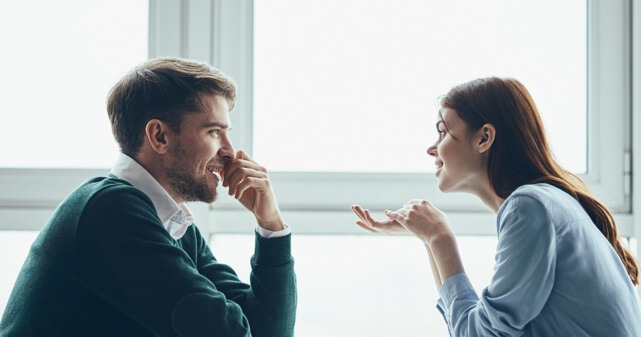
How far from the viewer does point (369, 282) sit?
1.91m

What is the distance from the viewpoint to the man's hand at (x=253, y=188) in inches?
56.8

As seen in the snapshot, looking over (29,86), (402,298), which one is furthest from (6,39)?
(402,298)

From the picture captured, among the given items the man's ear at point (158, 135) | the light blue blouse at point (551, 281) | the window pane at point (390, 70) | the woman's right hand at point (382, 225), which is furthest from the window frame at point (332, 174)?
the light blue blouse at point (551, 281)

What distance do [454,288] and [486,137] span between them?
31cm

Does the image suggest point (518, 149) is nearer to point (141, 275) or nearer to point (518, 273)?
point (518, 273)

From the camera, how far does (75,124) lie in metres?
2.00

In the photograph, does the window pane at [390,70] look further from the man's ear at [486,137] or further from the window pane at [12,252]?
the window pane at [12,252]

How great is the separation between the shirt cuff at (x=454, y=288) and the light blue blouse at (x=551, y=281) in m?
0.07

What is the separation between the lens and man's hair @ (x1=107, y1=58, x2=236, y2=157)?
1346mm

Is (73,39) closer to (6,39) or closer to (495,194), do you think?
(6,39)

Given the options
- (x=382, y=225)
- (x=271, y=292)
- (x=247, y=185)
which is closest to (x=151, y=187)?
(x=247, y=185)

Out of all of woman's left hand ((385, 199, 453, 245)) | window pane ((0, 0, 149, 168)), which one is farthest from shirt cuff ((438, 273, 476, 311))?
window pane ((0, 0, 149, 168))

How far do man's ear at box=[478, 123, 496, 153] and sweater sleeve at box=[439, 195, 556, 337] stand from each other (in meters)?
0.16

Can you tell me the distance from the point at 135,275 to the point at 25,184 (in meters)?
0.97
